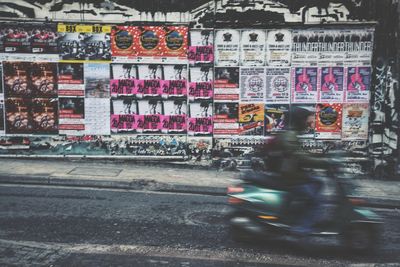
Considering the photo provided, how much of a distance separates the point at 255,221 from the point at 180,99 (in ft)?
19.3

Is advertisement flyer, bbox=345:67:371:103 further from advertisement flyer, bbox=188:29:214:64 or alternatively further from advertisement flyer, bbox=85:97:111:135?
advertisement flyer, bbox=85:97:111:135

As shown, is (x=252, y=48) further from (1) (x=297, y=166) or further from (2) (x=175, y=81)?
(1) (x=297, y=166)

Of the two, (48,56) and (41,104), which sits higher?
(48,56)

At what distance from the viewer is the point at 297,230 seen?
5574 millimetres

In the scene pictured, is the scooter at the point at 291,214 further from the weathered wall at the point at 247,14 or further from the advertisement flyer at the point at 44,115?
the advertisement flyer at the point at 44,115

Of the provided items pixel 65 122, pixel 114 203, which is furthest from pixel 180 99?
pixel 114 203

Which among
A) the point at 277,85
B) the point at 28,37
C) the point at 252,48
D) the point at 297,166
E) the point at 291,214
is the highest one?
the point at 28,37

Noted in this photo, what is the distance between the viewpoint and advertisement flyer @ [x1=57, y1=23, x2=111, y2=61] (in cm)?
1101

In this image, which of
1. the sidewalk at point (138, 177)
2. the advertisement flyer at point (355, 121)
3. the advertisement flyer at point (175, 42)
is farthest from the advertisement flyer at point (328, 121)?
the advertisement flyer at point (175, 42)

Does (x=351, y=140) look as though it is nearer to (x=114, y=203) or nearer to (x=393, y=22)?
(x=393, y=22)

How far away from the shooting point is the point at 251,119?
1125 cm

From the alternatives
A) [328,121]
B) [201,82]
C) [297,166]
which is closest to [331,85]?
[328,121]

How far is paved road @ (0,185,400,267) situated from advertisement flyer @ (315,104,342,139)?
3.37 m

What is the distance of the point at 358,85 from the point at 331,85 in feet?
2.18
